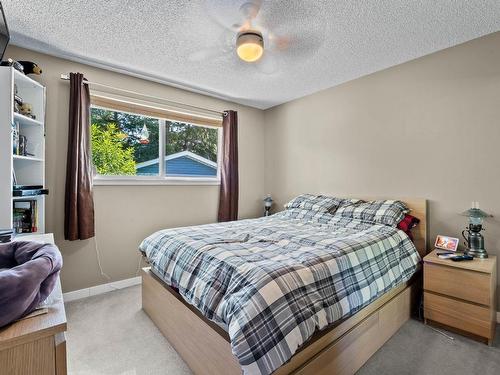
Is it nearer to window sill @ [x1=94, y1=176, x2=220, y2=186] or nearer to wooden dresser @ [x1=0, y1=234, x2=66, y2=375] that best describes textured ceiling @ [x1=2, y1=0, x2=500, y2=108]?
window sill @ [x1=94, y1=176, x2=220, y2=186]

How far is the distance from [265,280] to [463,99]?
8.04 feet

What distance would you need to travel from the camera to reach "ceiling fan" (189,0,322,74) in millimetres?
1823

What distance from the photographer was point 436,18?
194cm

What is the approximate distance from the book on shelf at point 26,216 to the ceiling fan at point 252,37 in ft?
6.43

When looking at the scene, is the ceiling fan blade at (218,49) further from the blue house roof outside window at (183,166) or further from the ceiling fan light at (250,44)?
the blue house roof outside window at (183,166)

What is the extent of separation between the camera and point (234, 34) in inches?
83.6

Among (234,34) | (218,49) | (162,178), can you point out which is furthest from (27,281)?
(162,178)

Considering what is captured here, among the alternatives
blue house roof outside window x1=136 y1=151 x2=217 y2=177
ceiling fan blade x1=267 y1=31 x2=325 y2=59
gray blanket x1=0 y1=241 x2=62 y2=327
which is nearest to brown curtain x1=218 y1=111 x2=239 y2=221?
blue house roof outside window x1=136 y1=151 x2=217 y2=177

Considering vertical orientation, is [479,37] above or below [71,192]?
above

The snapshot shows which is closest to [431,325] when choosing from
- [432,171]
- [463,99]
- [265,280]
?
[432,171]

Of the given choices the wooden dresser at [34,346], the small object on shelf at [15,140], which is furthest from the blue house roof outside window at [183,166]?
the wooden dresser at [34,346]

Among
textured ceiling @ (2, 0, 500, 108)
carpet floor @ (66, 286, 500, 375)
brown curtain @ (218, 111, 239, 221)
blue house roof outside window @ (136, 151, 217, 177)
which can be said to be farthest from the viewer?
brown curtain @ (218, 111, 239, 221)

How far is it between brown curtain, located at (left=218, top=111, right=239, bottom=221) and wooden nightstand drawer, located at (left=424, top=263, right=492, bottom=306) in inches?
93.3

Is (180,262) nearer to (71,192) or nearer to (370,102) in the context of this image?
(71,192)
